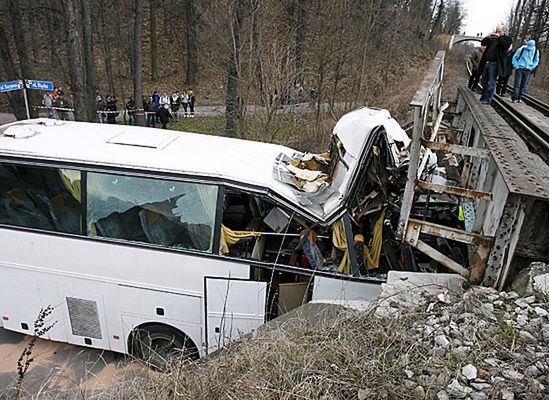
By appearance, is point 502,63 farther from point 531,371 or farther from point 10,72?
point 10,72

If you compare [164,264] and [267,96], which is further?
[267,96]

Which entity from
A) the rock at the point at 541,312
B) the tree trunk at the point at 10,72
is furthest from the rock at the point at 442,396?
the tree trunk at the point at 10,72

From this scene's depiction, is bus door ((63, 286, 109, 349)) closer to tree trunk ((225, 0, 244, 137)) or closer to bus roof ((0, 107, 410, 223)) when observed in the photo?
bus roof ((0, 107, 410, 223))

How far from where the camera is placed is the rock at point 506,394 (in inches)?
89.3

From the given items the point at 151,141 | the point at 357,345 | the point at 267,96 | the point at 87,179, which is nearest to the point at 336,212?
the point at 357,345

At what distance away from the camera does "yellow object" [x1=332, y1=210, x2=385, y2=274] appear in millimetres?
4422

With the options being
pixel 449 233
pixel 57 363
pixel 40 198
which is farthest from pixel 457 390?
pixel 57 363

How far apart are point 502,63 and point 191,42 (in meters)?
23.5

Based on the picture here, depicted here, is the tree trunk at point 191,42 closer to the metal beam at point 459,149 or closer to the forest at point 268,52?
the forest at point 268,52

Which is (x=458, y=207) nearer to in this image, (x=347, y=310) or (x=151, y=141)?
(x=347, y=310)

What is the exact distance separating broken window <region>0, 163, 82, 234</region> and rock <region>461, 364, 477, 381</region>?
12.8ft

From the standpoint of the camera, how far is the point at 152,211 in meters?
4.36

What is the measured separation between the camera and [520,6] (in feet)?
171

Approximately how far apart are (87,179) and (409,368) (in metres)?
3.62
